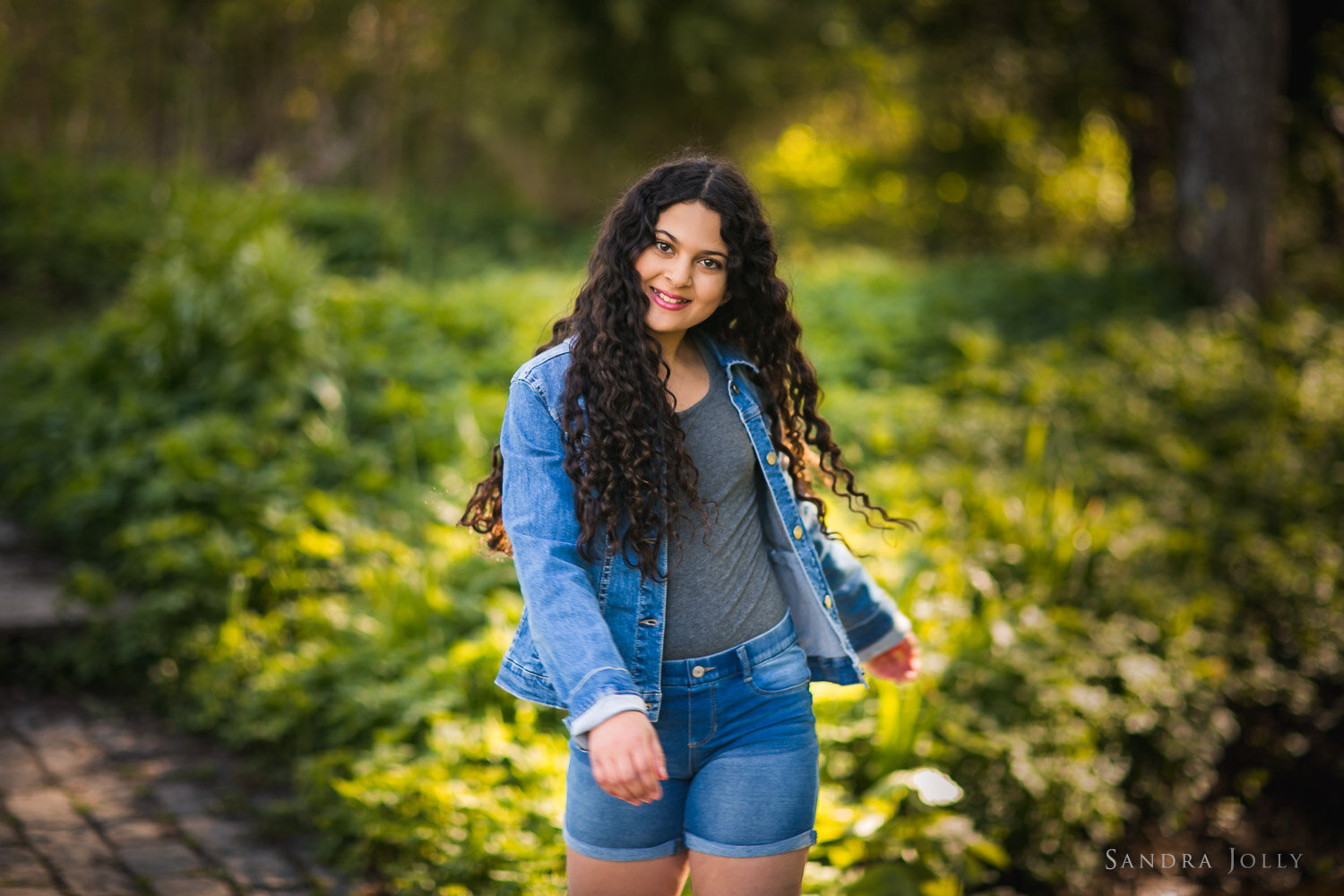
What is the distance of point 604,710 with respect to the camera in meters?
1.54

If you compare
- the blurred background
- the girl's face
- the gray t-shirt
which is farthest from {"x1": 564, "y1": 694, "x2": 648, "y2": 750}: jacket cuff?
the blurred background

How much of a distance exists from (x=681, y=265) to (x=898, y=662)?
104 centimetres

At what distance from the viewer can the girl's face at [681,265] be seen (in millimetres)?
1826

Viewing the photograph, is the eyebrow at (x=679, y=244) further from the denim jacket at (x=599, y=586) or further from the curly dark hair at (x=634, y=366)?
the denim jacket at (x=599, y=586)

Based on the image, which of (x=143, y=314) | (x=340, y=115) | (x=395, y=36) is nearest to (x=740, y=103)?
(x=395, y=36)

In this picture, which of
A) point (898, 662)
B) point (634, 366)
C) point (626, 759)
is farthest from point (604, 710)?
point (898, 662)

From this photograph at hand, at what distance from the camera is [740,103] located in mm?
11320

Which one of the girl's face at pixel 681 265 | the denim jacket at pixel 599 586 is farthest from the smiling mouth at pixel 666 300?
the denim jacket at pixel 599 586

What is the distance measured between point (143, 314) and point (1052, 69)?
9.06 metres

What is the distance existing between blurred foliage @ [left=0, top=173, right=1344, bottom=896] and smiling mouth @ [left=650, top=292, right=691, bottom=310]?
1.06ft

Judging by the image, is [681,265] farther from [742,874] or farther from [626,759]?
[742,874]

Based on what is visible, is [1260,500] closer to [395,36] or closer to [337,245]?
→ [337,245]

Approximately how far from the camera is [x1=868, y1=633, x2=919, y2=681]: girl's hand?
230cm

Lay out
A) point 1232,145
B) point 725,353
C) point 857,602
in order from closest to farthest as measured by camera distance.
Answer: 1. point 725,353
2. point 857,602
3. point 1232,145
